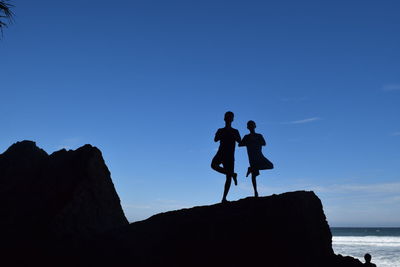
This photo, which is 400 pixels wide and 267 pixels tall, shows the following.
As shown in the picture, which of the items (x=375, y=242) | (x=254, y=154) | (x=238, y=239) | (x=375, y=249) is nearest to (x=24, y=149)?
(x=254, y=154)

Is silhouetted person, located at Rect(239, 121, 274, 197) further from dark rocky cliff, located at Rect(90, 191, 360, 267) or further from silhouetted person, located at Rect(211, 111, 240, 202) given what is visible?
dark rocky cliff, located at Rect(90, 191, 360, 267)

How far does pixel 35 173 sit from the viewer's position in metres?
12.7

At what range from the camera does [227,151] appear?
9375 mm

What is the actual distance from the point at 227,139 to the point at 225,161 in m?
0.51

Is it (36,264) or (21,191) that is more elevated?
(21,191)

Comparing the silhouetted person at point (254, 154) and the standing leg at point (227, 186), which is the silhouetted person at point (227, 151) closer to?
the standing leg at point (227, 186)

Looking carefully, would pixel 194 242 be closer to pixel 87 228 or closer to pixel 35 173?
pixel 87 228

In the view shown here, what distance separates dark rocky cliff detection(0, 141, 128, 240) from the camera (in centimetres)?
1029

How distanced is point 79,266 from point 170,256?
1.93 m

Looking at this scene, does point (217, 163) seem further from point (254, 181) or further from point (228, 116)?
point (228, 116)

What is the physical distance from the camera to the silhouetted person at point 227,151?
368 inches

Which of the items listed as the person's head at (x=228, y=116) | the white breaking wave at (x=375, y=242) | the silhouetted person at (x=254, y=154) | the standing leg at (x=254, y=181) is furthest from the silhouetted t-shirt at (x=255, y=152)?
the white breaking wave at (x=375, y=242)

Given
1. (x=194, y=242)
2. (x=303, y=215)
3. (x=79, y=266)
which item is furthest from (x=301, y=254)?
(x=79, y=266)

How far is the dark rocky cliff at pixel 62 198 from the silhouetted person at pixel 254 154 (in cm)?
434
